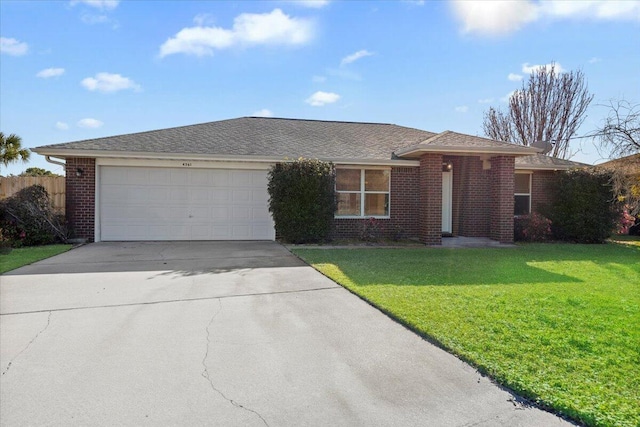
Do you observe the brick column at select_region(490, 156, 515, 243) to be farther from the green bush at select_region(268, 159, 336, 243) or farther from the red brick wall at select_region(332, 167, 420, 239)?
the green bush at select_region(268, 159, 336, 243)

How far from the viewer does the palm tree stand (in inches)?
639

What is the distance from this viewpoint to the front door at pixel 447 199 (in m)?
13.8

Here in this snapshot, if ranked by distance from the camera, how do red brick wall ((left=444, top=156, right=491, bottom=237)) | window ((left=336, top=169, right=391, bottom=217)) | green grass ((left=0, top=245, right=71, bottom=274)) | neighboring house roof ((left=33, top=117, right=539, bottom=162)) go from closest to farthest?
green grass ((left=0, top=245, right=71, bottom=274)) < neighboring house roof ((left=33, top=117, right=539, bottom=162)) < window ((left=336, top=169, right=391, bottom=217)) < red brick wall ((left=444, top=156, right=491, bottom=237))

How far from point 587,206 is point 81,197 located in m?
15.7

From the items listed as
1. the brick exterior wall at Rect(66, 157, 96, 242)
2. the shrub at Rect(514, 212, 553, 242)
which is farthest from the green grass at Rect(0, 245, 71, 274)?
the shrub at Rect(514, 212, 553, 242)

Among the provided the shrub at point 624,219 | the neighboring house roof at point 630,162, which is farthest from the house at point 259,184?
the neighboring house roof at point 630,162

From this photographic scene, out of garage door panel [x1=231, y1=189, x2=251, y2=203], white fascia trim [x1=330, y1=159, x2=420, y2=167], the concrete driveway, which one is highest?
white fascia trim [x1=330, y1=159, x2=420, y2=167]

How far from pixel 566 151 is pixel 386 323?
30.2m

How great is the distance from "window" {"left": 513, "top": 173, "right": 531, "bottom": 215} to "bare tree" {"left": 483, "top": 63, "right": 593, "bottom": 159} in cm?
1442

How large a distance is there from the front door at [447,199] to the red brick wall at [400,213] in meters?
Result: 1.10

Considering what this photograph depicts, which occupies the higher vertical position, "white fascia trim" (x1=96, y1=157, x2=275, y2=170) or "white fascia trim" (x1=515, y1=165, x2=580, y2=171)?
"white fascia trim" (x1=515, y1=165, x2=580, y2=171)

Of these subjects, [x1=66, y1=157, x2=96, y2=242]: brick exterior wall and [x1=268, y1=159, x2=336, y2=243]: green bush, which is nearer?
[x1=268, y1=159, x2=336, y2=243]: green bush

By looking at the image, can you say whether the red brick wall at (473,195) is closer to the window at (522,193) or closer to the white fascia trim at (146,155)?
the window at (522,193)

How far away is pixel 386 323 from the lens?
4.74 m
